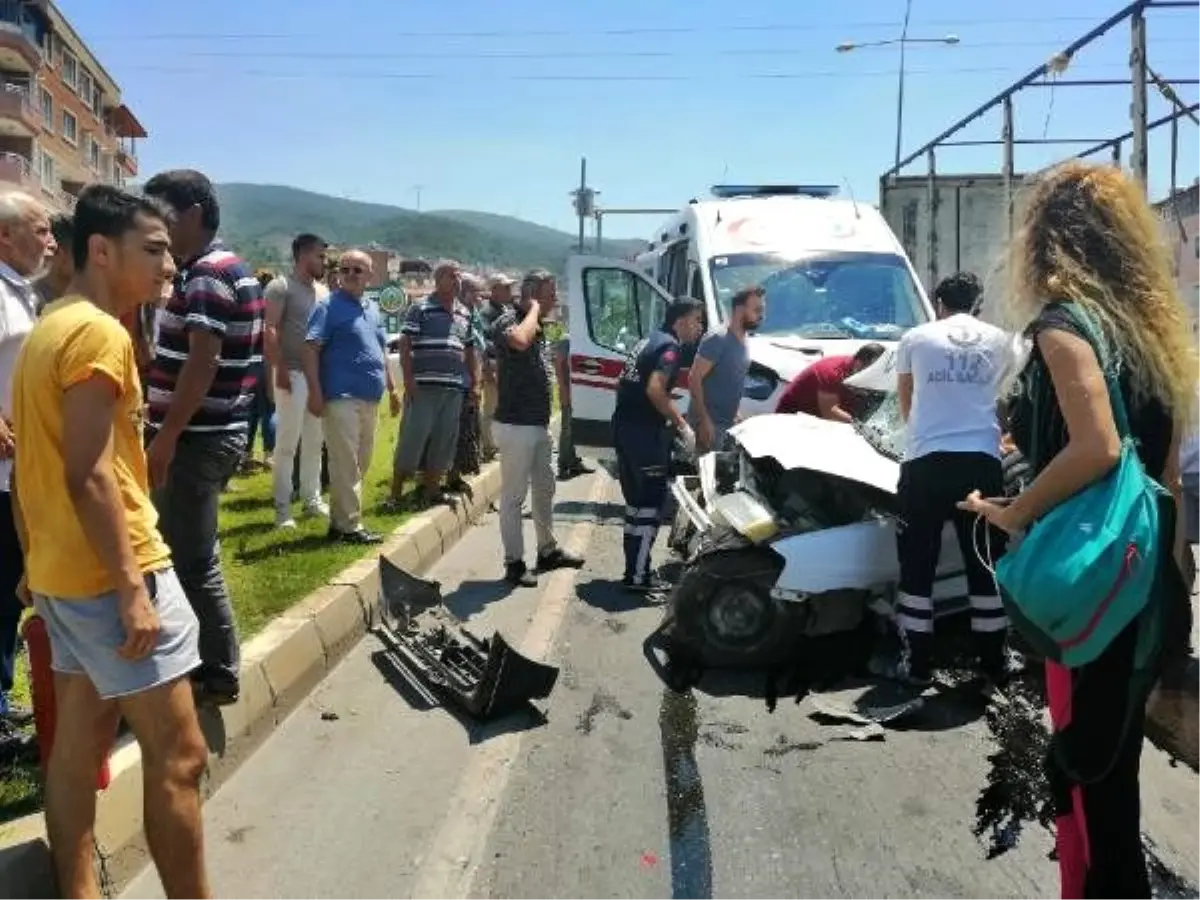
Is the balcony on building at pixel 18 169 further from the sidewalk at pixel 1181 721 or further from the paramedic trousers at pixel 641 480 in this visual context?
the sidewalk at pixel 1181 721

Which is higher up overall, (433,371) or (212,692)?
(433,371)

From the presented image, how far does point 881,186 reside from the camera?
585 inches

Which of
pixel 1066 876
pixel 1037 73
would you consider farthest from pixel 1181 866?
pixel 1037 73

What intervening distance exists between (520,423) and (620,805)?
3.65 meters

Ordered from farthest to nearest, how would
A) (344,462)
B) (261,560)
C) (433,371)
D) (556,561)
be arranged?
(433,371) < (556,561) < (344,462) < (261,560)

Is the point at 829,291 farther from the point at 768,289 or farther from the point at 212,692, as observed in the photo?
the point at 212,692

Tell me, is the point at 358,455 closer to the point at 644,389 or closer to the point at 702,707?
the point at 644,389

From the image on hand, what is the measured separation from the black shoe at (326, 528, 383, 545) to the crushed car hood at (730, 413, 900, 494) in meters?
2.62

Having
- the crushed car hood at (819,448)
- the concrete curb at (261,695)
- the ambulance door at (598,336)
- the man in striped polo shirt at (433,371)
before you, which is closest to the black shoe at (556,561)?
the concrete curb at (261,695)

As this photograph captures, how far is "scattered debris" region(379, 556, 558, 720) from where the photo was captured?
4809mm

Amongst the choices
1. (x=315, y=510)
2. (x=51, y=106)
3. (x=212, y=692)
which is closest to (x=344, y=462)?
(x=315, y=510)

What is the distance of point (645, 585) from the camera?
23.4 ft

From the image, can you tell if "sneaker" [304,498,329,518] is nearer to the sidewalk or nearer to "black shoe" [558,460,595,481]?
"black shoe" [558,460,595,481]

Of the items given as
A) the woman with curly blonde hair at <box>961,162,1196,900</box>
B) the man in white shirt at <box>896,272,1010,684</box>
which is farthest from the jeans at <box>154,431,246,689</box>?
the man in white shirt at <box>896,272,1010,684</box>
